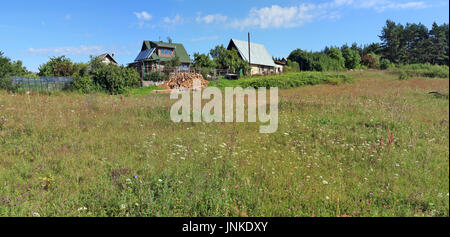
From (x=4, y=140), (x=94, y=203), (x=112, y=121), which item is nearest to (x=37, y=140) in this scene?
(x=4, y=140)

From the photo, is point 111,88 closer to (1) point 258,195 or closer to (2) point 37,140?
(2) point 37,140

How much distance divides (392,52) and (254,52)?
41.2m

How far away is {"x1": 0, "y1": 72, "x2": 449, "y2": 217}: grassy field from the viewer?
9.55 feet

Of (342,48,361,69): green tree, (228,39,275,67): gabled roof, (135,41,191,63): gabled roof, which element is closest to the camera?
(135,41,191,63): gabled roof

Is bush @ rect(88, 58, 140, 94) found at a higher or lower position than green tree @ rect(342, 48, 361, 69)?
lower

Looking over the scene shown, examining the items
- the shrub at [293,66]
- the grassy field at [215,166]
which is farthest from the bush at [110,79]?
the shrub at [293,66]

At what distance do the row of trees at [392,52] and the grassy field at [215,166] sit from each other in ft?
149

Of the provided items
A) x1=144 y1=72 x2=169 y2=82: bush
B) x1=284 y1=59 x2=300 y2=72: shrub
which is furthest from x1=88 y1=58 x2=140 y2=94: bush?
x1=284 y1=59 x2=300 y2=72: shrub

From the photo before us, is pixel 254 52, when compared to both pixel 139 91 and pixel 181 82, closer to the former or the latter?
pixel 181 82

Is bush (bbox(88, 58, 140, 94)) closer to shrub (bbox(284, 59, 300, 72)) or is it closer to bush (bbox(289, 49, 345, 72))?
shrub (bbox(284, 59, 300, 72))

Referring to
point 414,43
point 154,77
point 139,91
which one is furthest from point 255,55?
point 414,43

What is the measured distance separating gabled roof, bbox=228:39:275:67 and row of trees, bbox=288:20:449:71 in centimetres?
579

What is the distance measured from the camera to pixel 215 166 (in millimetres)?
4094
